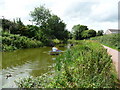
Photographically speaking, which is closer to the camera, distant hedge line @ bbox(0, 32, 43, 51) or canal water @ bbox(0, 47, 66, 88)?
canal water @ bbox(0, 47, 66, 88)

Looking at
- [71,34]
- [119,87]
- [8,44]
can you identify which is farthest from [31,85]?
[71,34]

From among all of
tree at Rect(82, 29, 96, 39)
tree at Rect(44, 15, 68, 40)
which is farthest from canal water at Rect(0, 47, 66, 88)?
tree at Rect(82, 29, 96, 39)

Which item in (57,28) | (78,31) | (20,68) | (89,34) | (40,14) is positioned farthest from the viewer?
(78,31)

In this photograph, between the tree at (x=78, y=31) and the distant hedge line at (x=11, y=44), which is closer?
the distant hedge line at (x=11, y=44)

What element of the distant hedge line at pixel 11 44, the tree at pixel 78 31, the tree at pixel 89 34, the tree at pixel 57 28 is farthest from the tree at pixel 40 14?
the tree at pixel 78 31

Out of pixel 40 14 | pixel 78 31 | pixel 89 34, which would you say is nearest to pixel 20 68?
pixel 40 14

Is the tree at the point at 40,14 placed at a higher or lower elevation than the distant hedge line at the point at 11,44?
higher

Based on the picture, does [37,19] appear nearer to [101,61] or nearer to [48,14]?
[48,14]

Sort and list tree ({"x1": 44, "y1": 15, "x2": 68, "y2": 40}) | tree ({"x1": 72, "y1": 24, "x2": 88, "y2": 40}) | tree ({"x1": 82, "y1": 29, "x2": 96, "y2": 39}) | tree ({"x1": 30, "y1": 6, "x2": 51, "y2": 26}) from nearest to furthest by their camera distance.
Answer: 1. tree ({"x1": 30, "y1": 6, "x2": 51, "y2": 26})
2. tree ({"x1": 44, "y1": 15, "x2": 68, "y2": 40})
3. tree ({"x1": 82, "y1": 29, "x2": 96, "y2": 39})
4. tree ({"x1": 72, "y1": 24, "x2": 88, "y2": 40})

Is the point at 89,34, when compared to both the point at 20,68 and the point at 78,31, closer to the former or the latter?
the point at 78,31

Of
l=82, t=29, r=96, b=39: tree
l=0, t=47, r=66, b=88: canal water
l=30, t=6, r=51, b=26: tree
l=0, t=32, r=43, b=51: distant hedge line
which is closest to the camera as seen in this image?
l=0, t=47, r=66, b=88: canal water

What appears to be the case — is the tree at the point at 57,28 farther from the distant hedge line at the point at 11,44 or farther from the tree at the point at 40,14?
the distant hedge line at the point at 11,44

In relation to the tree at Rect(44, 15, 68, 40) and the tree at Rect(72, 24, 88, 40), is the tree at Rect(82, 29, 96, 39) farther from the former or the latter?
the tree at Rect(44, 15, 68, 40)

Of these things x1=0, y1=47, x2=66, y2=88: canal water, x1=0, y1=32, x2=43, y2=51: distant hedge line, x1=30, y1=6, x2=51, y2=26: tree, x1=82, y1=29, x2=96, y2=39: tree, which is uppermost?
x1=30, y1=6, x2=51, y2=26: tree
